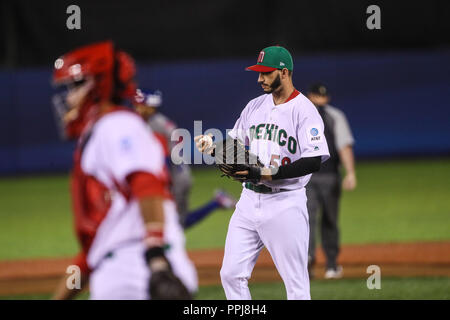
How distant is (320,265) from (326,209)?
1.00 metres

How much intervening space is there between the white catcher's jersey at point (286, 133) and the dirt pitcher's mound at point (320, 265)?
127 inches

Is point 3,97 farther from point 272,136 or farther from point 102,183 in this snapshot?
point 102,183

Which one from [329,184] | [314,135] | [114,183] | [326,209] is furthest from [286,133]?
[326,209]

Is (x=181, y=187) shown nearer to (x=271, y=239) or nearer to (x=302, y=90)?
(x=271, y=239)

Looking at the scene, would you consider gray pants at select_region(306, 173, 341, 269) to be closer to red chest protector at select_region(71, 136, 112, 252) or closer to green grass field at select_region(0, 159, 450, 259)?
green grass field at select_region(0, 159, 450, 259)

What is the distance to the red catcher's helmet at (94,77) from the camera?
3.00 m

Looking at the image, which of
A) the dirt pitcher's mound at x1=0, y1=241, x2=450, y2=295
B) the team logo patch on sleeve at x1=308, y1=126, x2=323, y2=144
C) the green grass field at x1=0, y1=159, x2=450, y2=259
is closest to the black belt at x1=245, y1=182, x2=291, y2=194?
the team logo patch on sleeve at x1=308, y1=126, x2=323, y2=144

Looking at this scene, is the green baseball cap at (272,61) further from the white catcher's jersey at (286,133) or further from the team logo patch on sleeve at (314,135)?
the team logo patch on sleeve at (314,135)

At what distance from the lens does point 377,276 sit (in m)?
7.52

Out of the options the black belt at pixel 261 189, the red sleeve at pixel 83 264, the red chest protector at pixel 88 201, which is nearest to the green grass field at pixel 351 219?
the black belt at pixel 261 189

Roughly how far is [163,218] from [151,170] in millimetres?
200

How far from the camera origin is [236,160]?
189 inches

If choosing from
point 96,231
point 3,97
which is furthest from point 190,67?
point 96,231

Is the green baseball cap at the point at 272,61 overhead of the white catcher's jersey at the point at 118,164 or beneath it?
overhead
